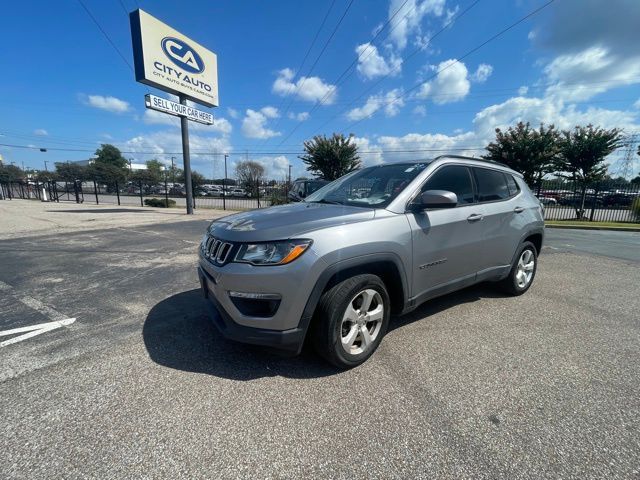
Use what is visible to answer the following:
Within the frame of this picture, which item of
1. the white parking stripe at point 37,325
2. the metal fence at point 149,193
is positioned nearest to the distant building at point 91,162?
the metal fence at point 149,193

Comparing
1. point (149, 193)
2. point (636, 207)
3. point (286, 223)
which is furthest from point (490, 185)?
point (149, 193)

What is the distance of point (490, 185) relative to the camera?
144 inches

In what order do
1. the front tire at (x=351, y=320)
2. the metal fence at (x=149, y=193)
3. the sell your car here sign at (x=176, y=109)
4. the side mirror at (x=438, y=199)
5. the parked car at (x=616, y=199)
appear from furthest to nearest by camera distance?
the metal fence at (x=149, y=193)
the parked car at (x=616, y=199)
the sell your car here sign at (x=176, y=109)
the side mirror at (x=438, y=199)
the front tire at (x=351, y=320)

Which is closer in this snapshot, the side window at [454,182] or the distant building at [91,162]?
the side window at [454,182]

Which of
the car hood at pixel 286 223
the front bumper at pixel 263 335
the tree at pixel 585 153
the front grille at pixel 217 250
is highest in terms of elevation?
the tree at pixel 585 153

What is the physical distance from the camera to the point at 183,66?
52.5 feet

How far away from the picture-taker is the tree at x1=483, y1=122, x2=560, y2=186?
17672 millimetres

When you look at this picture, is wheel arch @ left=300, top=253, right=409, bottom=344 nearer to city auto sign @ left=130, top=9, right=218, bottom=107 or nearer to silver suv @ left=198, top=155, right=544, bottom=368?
silver suv @ left=198, top=155, right=544, bottom=368

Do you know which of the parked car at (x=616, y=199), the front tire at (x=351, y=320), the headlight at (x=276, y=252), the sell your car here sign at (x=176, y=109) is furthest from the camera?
the parked car at (x=616, y=199)

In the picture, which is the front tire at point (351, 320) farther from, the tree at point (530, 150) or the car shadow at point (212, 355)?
the tree at point (530, 150)

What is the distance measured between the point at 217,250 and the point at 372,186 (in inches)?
70.6

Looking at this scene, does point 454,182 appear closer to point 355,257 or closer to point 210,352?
point 355,257

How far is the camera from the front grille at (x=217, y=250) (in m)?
2.34

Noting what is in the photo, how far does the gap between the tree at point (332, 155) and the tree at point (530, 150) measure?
9.47 meters
